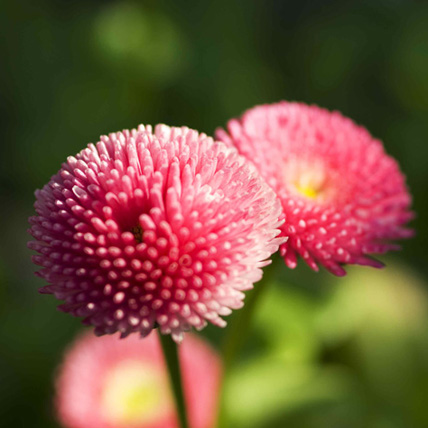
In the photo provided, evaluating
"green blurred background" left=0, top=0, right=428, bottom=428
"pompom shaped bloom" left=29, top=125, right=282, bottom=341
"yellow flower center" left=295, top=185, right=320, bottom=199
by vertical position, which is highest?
"green blurred background" left=0, top=0, right=428, bottom=428

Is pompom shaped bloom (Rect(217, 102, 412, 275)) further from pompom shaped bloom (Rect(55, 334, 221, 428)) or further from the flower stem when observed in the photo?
pompom shaped bloom (Rect(55, 334, 221, 428))

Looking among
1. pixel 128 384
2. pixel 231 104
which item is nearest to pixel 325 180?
pixel 128 384

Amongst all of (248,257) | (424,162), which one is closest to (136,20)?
(424,162)

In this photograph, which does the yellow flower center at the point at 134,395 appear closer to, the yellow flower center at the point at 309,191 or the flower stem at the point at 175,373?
the flower stem at the point at 175,373

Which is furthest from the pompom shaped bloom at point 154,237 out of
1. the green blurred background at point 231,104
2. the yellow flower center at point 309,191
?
the green blurred background at point 231,104

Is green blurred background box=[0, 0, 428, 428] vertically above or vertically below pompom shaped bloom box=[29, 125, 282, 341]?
above

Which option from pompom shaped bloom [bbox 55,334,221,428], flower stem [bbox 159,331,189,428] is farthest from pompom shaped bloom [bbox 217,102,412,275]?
pompom shaped bloom [bbox 55,334,221,428]
